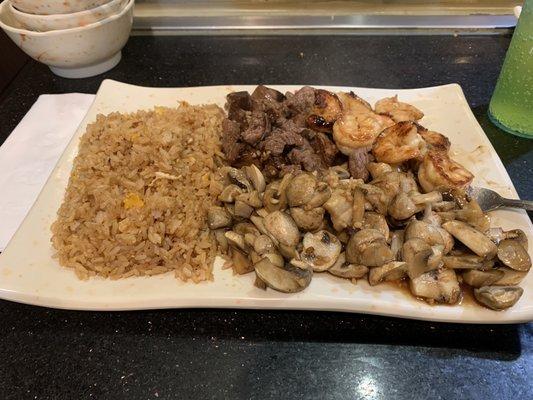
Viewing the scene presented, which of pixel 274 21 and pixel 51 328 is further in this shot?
pixel 274 21

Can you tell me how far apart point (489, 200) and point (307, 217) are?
880 mm

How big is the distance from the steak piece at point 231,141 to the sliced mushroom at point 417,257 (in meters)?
0.97

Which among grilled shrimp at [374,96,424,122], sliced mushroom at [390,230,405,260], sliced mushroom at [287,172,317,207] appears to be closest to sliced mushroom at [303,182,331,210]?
sliced mushroom at [287,172,317,207]

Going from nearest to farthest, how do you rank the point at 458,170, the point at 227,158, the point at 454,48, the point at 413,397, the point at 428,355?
the point at 413,397
the point at 428,355
the point at 458,170
the point at 227,158
the point at 454,48

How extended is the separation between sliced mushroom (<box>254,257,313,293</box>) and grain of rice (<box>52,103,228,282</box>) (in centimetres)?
25

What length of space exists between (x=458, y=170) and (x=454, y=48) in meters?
2.05

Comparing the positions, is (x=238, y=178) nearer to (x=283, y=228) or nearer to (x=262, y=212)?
(x=262, y=212)

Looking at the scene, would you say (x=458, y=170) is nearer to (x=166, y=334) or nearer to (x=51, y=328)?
(x=166, y=334)

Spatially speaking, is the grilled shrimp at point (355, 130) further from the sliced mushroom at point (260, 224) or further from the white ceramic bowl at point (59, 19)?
the white ceramic bowl at point (59, 19)

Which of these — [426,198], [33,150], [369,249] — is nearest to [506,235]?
[426,198]

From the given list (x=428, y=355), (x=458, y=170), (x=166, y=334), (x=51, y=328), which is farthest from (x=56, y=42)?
(x=428, y=355)

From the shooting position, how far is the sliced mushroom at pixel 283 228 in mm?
1770

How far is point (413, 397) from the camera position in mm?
1584

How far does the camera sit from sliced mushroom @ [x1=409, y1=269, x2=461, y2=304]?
1.65 meters
